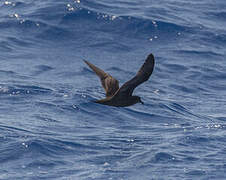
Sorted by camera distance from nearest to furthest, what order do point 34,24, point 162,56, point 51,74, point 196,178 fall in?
1. point 196,178
2. point 51,74
3. point 162,56
4. point 34,24

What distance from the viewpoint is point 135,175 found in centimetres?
1347

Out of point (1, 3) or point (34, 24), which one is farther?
point (1, 3)

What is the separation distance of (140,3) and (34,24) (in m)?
4.86

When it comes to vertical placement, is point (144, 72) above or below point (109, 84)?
above

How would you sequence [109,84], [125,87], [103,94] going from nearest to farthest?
→ [125,87], [109,84], [103,94]

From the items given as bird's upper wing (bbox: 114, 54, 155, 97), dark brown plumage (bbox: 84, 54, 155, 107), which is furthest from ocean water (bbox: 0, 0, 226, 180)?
bird's upper wing (bbox: 114, 54, 155, 97)

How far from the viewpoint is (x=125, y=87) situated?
12359mm

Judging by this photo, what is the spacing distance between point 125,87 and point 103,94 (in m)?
6.60

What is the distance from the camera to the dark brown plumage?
468 inches

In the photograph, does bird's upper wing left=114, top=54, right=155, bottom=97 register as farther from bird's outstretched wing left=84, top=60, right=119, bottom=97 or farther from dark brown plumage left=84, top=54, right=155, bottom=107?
bird's outstretched wing left=84, top=60, right=119, bottom=97

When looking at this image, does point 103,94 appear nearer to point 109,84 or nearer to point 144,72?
point 109,84

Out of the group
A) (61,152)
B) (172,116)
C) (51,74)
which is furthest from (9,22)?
(61,152)

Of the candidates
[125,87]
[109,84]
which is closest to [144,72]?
[125,87]

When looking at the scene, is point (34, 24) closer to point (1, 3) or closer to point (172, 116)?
point (1, 3)
